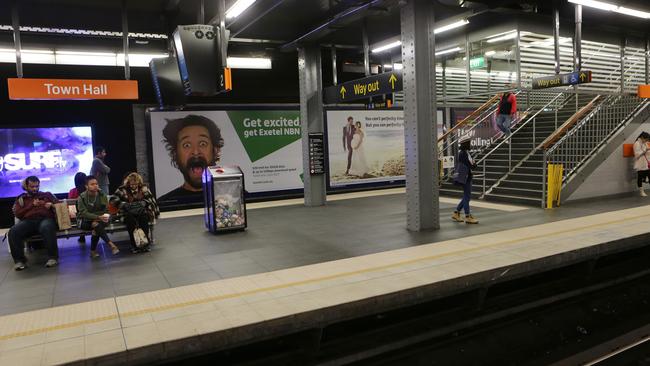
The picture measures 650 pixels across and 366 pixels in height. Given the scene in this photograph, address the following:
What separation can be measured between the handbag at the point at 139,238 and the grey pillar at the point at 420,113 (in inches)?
160

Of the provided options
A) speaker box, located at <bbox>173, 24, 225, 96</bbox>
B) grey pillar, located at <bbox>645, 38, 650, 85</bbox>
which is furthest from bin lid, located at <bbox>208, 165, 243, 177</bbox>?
grey pillar, located at <bbox>645, 38, 650, 85</bbox>

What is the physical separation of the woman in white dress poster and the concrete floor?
343cm

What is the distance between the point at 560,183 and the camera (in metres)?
9.13

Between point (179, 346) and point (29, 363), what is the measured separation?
98cm

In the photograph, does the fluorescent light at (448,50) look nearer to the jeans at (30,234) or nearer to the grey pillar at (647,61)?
the grey pillar at (647,61)

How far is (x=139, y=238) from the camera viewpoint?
6590mm

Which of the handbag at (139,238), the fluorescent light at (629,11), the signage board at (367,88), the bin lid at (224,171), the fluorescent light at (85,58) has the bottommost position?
the handbag at (139,238)

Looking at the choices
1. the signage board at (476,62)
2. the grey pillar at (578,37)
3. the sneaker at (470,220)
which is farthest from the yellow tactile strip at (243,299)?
the signage board at (476,62)

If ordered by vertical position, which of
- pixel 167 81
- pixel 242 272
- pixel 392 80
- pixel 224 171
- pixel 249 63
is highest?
pixel 249 63

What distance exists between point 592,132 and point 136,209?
33.7ft

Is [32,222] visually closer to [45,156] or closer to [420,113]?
[45,156]

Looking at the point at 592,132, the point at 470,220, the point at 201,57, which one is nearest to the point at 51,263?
the point at 201,57

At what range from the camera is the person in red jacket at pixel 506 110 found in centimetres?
1154

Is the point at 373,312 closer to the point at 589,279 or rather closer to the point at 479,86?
the point at 589,279
